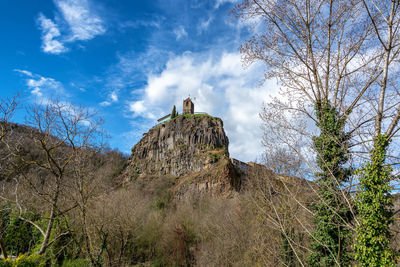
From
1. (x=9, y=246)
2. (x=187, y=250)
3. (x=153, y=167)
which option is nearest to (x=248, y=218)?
(x=187, y=250)

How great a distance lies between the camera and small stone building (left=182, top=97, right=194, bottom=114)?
75.4m

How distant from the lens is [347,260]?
680 centimetres

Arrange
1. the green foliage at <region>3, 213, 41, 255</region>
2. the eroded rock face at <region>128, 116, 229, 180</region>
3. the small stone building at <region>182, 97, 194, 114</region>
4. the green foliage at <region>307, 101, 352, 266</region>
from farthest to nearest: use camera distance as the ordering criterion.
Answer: the small stone building at <region>182, 97, 194, 114</region>
the eroded rock face at <region>128, 116, 229, 180</region>
the green foliage at <region>3, 213, 41, 255</region>
the green foliage at <region>307, 101, 352, 266</region>

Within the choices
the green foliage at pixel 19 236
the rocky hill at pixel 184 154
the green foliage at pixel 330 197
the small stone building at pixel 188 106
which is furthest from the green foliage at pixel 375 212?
the small stone building at pixel 188 106

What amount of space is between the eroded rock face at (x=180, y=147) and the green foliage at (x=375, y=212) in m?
42.7

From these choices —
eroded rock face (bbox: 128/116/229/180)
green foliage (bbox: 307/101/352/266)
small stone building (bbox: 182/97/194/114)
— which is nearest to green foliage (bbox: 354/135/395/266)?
green foliage (bbox: 307/101/352/266)

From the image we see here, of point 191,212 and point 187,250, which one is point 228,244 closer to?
point 187,250

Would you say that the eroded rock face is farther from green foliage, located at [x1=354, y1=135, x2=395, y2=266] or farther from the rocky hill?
green foliage, located at [x1=354, y1=135, x2=395, y2=266]

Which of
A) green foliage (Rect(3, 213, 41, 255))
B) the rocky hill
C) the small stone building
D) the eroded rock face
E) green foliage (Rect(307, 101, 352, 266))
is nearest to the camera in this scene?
green foliage (Rect(307, 101, 352, 266))

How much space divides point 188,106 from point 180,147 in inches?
841

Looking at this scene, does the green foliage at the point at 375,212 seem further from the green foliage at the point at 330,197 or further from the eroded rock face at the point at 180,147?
the eroded rock face at the point at 180,147

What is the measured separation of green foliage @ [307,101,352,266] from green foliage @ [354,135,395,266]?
44.6 inches

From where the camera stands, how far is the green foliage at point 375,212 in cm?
→ 521

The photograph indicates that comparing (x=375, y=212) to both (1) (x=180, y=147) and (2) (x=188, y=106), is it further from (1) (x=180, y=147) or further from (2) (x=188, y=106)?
(2) (x=188, y=106)
